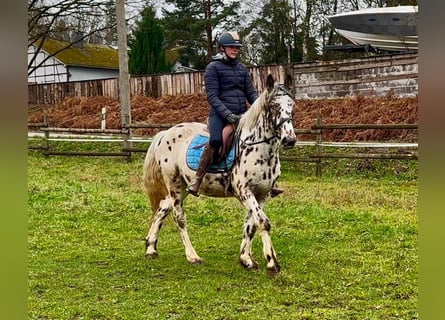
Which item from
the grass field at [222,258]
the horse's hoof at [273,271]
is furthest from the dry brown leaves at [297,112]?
the horse's hoof at [273,271]

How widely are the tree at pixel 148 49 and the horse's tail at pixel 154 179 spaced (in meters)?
23.0

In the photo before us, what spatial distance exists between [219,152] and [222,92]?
582mm

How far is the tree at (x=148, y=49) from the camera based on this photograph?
2878cm

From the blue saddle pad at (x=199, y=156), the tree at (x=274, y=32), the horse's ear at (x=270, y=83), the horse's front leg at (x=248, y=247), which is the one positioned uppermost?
the tree at (x=274, y=32)

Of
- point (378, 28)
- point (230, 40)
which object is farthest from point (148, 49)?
point (230, 40)

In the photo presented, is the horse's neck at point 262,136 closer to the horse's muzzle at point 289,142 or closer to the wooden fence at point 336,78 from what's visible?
the horse's muzzle at point 289,142

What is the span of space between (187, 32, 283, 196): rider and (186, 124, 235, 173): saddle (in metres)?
0.06

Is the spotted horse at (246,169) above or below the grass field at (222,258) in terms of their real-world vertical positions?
above

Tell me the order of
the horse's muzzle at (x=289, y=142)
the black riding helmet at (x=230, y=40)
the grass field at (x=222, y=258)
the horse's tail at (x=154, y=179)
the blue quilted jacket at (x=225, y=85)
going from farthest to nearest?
1. the horse's tail at (x=154, y=179)
2. the blue quilted jacket at (x=225, y=85)
3. the black riding helmet at (x=230, y=40)
4. the horse's muzzle at (x=289, y=142)
5. the grass field at (x=222, y=258)

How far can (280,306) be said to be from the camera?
4336 mm

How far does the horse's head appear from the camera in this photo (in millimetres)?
5035

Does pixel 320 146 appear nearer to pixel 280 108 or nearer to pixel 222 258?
pixel 222 258

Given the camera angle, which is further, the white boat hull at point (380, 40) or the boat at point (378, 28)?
the white boat hull at point (380, 40)

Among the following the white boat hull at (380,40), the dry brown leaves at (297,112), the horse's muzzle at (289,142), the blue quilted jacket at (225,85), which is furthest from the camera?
the white boat hull at (380,40)
